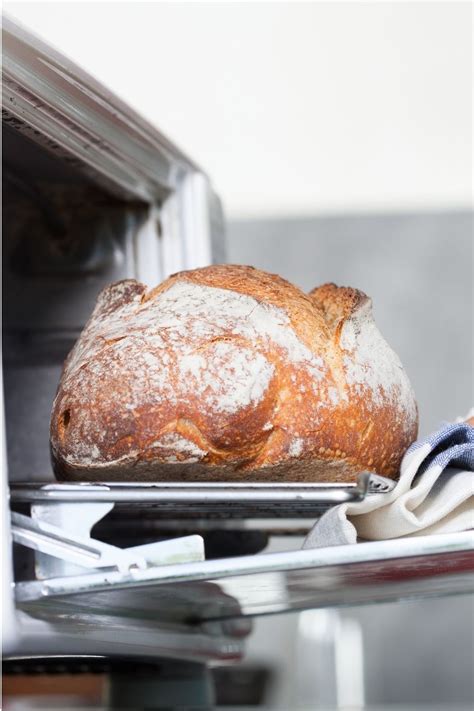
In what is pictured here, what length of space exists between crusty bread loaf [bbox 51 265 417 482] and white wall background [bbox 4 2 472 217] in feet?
7.10

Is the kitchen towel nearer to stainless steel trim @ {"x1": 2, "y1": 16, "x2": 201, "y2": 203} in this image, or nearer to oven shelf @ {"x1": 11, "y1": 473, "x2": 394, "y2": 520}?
oven shelf @ {"x1": 11, "y1": 473, "x2": 394, "y2": 520}

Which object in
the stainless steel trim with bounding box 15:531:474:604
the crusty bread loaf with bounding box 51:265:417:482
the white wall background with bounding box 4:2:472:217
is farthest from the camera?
the white wall background with bounding box 4:2:472:217

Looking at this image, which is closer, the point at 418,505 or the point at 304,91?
the point at 418,505

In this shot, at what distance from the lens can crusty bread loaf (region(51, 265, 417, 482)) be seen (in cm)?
90

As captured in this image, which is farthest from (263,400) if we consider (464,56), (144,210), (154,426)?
(464,56)

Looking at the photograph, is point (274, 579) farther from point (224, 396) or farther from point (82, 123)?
point (82, 123)

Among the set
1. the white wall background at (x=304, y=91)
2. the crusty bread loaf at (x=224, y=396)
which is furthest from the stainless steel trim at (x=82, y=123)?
the white wall background at (x=304, y=91)

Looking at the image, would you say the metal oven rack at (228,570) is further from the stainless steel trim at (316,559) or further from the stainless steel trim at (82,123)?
the stainless steel trim at (82,123)

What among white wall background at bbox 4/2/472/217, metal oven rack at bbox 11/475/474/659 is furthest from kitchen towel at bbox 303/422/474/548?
white wall background at bbox 4/2/472/217

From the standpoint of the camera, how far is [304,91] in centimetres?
310

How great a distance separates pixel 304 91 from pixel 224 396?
2.35 metres

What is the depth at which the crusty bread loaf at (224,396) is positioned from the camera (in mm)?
901

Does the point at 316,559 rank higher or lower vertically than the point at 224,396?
lower

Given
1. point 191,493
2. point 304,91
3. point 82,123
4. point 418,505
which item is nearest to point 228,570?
point 191,493
